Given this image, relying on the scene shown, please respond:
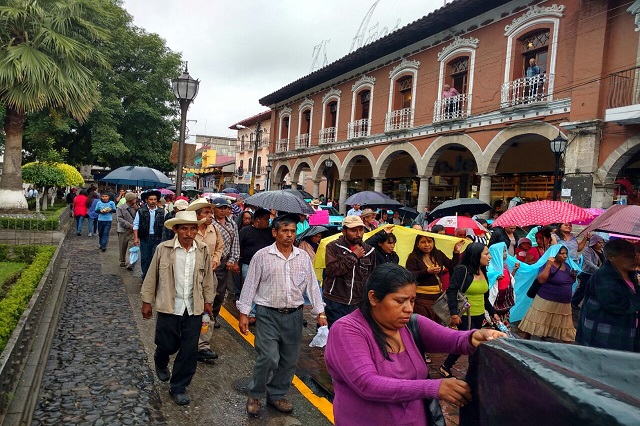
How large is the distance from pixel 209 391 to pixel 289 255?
59.5 inches

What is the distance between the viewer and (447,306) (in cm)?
488

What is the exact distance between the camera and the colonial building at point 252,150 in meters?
38.6

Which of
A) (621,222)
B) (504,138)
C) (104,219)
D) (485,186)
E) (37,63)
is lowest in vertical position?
(104,219)

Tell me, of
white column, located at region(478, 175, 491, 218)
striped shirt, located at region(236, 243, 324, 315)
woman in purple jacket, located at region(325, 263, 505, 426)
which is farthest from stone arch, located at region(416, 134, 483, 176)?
woman in purple jacket, located at region(325, 263, 505, 426)

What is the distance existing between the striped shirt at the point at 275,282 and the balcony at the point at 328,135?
20530 millimetres

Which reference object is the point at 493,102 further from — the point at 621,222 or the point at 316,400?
the point at 316,400

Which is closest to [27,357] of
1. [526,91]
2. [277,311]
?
[277,311]

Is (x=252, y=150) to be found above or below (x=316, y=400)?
above

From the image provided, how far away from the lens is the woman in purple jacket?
6.23 ft

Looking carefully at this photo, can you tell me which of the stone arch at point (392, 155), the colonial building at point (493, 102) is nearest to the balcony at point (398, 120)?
the colonial building at point (493, 102)

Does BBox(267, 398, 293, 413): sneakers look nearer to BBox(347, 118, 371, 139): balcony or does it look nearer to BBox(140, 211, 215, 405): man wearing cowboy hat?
BBox(140, 211, 215, 405): man wearing cowboy hat

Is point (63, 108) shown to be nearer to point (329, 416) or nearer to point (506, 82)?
point (329, 416)

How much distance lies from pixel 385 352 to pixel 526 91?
14.4 m

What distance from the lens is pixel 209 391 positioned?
14.0 feet
